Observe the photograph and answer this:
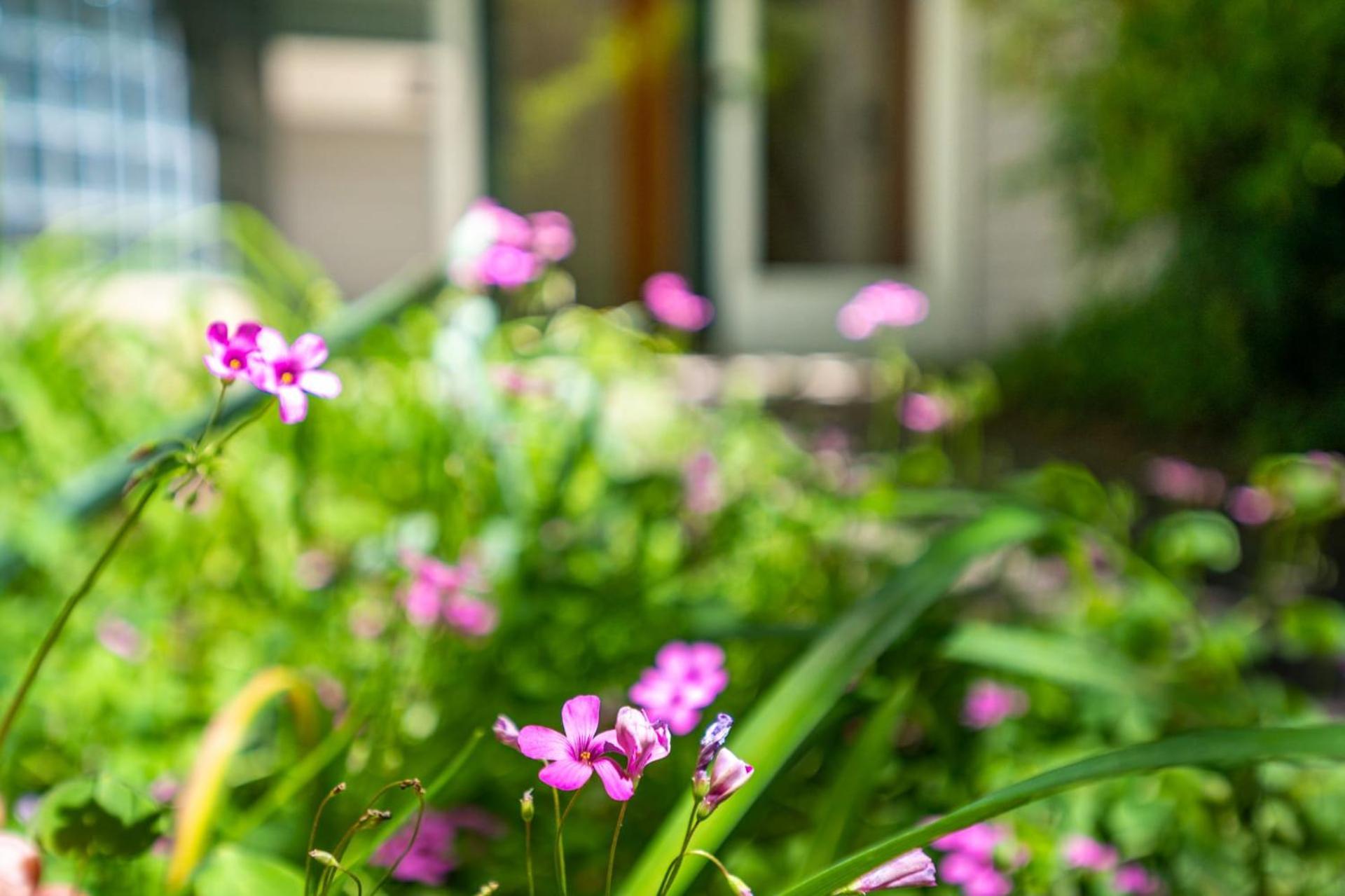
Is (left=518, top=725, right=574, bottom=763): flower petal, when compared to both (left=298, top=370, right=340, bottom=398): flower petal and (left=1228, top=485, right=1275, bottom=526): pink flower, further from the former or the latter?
(left=1228, top=485, right=1275, bottom=526): pink flower

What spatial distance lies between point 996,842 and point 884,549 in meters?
0.47

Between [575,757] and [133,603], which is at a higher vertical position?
[575,757]

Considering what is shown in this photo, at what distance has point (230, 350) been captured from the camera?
1.06 feet

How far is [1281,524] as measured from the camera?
1.03 m

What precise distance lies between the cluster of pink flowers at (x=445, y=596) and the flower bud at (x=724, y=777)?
0.43 m

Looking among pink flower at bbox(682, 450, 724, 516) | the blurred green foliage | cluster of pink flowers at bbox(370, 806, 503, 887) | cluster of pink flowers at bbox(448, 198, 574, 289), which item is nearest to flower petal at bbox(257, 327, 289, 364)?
cluster of pink flowers at bbox(370, 806, 503, 887)

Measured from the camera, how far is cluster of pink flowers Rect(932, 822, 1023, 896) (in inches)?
21.8

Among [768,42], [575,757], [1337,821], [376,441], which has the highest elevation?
[768,42]

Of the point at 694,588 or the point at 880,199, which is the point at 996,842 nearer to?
the point at 694,588

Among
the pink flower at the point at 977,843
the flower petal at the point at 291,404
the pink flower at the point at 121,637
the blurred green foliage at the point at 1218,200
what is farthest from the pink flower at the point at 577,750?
the blurred green foliage at the point at 1218,200

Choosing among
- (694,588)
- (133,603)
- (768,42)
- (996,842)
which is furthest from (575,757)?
(768,42)

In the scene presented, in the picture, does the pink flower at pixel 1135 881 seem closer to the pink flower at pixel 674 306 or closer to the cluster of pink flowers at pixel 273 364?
the cluster of pink flowers at pixel 273 364

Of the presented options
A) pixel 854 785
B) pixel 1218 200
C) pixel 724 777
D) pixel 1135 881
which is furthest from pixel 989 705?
pixel 1218 200

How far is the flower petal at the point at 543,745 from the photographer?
0.27 metres
